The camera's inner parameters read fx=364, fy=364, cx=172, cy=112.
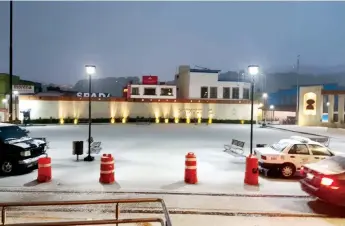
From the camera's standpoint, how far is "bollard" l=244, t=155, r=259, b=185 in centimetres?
1178

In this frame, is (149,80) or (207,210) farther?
(149,80)

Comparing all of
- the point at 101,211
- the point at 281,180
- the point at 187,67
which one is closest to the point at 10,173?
the point at 101,211

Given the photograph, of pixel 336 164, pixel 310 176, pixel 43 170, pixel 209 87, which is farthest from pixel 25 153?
pixel 209 87

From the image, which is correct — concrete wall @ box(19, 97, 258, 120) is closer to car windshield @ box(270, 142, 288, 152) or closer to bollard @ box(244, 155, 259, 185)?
car windshield @ box(270, 142, 288, 152)

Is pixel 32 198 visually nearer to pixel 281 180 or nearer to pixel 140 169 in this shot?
pixel 140 169

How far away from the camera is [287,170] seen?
13.5 meters

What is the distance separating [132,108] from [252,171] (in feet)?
143

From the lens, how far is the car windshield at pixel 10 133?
13477mm

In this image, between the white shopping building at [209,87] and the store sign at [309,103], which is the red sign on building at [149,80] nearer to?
the white shopping building at [209,87]

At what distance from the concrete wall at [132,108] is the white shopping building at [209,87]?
3.89m

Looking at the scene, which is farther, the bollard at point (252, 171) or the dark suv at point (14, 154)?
the dark suv at point (14, 154)

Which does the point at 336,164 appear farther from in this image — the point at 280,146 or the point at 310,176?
the point at 280,146

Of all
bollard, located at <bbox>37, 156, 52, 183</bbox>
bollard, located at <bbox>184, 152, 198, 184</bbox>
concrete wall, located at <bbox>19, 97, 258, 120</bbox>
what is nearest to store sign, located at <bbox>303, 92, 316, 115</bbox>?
concrete wall, located at <bbox>19, 97, 258, 120</bbox>

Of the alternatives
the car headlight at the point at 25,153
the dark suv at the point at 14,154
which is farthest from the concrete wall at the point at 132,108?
the car headlight at the point at 25,153
